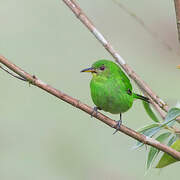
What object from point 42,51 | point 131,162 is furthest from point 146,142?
point 42,51

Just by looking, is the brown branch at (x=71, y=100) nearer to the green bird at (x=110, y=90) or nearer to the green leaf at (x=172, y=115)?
the green leaf at (x=172, y=115)

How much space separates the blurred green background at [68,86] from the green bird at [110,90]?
1199 mm

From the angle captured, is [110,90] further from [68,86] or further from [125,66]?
[68,86]

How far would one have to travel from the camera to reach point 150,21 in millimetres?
5582

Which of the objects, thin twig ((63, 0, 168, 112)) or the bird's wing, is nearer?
thin twig ((63, 0, 168, 112))

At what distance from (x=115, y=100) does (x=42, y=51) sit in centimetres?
233

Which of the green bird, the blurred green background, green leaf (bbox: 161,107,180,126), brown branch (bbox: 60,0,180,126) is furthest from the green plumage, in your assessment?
the blurred green background

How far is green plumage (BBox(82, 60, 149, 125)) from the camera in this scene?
3.02 meters

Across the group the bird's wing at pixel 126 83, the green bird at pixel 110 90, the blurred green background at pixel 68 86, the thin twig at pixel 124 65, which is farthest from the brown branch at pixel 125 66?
the blurred green background at pixel 68 86

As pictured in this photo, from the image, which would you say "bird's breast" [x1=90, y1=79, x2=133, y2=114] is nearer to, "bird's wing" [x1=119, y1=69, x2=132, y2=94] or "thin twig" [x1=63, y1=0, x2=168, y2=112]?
"bird's wing" [x1=119, y1=69, x2=132, y2=94]

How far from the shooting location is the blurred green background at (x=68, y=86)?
15.0 ft

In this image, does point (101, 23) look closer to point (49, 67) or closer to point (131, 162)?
point (49, 67)

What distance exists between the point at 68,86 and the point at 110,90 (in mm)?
1893

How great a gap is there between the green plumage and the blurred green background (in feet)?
3.93
